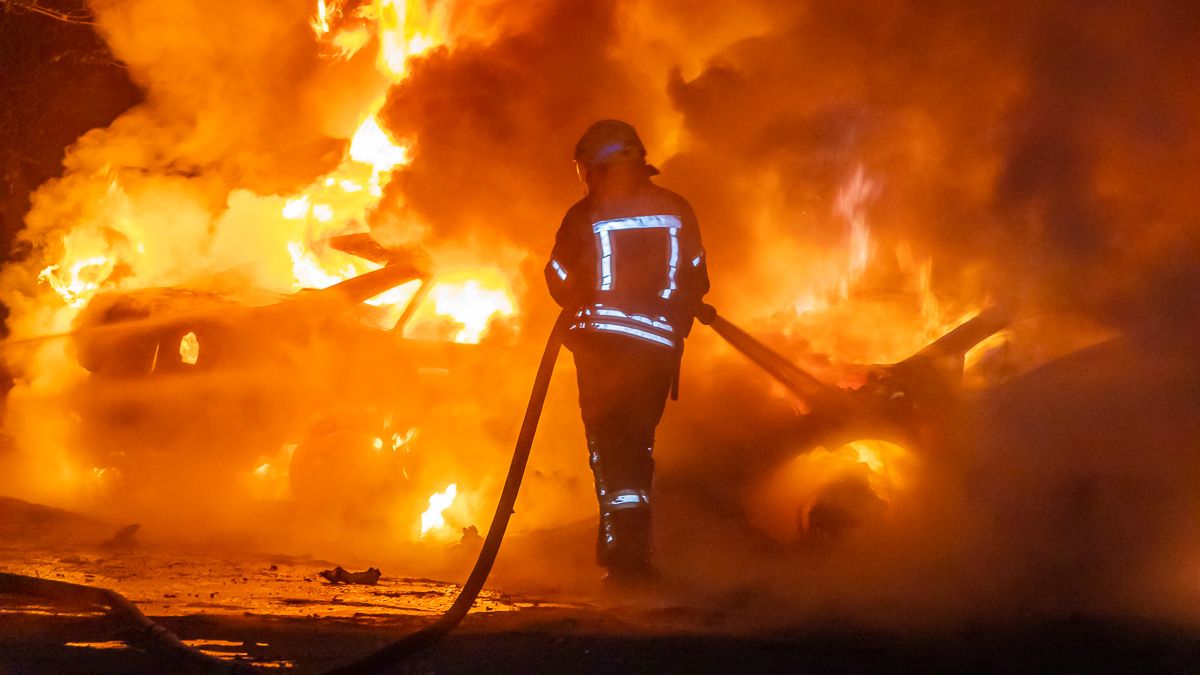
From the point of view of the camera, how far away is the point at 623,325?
15.5ft

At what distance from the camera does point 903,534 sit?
5.18m

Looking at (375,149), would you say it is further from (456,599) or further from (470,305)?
(456,599)

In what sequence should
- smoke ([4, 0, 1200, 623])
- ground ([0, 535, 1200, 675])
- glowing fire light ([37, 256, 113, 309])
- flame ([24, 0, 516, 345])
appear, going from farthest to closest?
glowing fire light ([37, 256, 113, 309])
flame ([24, 0, 516, 345])
smoke ([4, 0, 1200, 623])
ground ([0, 535, 1200, 675])

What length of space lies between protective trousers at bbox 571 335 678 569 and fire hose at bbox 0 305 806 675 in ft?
0.78

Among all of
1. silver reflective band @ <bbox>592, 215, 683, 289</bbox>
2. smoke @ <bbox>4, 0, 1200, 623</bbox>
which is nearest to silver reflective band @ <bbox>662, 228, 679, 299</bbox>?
silver reflective band @ <bbox>592, 215, 683, 289</bbox>

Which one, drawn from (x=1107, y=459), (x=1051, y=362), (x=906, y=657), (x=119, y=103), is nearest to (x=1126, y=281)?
(x=1051, y=362)

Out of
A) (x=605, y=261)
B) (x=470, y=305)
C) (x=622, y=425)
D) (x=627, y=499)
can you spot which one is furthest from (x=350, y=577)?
(x=470, y=305)

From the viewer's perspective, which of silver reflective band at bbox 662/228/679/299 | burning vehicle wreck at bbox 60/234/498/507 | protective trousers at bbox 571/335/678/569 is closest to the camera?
protective trousers at bbox 571/335/678/569

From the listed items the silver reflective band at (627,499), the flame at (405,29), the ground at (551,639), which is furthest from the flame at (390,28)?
the ground at (551,639)

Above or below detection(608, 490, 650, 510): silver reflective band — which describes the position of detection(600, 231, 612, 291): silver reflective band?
above

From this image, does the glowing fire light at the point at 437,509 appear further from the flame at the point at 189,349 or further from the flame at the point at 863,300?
the flame at the point at 863,300

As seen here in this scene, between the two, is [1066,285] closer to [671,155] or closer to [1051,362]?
[1051,362]

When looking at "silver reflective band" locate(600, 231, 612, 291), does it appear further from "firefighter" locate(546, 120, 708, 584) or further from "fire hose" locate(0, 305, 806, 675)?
"fire hose" locate(0, 305, 806, 675)

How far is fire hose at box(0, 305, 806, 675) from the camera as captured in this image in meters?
2.96
